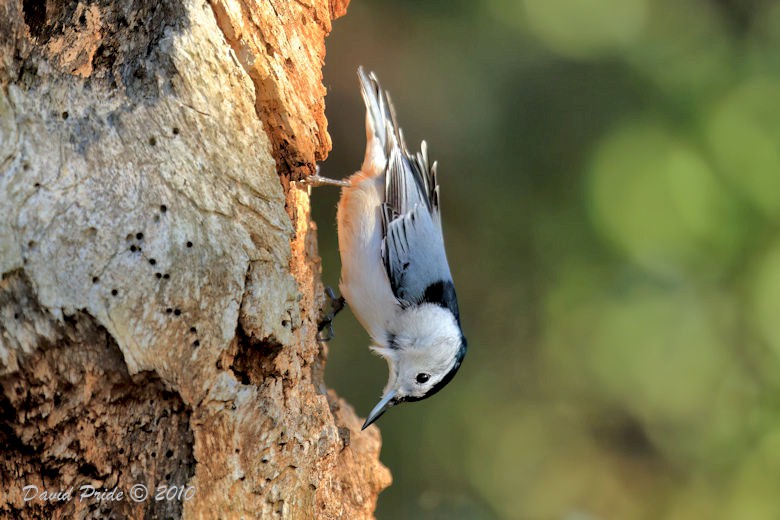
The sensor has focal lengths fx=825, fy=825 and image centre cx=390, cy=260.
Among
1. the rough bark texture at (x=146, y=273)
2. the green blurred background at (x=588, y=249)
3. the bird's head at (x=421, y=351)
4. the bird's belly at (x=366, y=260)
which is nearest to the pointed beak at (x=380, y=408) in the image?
the bird's head at (x=421, y=351)

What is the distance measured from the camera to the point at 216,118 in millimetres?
1950

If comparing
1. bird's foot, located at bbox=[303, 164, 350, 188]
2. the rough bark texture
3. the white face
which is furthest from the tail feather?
the rough bark texture

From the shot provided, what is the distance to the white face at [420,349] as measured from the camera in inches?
122

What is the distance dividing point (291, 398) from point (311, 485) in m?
0.22

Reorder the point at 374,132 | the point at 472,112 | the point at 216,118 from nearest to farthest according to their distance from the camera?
the point at 216,118, the point at 374,132, the point at 472,112

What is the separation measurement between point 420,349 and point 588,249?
46.5 inches

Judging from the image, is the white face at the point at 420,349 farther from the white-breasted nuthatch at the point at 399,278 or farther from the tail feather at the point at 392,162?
the tail feather at the point at 392,162

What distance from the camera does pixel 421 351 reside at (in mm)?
3113

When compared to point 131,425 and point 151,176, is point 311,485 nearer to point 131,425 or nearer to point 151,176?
point 131,425

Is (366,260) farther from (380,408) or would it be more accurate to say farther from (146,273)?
(146,273)

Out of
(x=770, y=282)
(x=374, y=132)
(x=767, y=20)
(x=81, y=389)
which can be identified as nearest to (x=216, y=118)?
(x=81, y=389)

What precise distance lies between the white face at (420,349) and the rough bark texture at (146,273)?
100 cm

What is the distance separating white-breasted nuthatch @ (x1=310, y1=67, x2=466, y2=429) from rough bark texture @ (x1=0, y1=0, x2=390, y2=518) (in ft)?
3.37

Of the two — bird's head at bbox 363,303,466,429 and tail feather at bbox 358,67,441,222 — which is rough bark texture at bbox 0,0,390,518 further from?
tail feather at bbox 358,67,441,222
